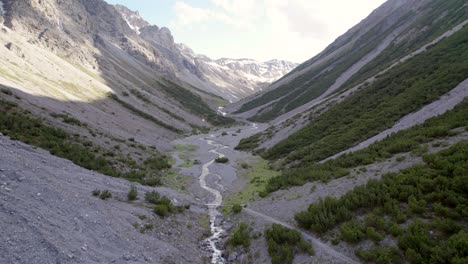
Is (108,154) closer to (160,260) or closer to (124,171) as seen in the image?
(124,171)

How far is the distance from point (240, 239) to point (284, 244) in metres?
3.13

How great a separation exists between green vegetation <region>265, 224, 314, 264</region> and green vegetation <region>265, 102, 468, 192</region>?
28.2 ft

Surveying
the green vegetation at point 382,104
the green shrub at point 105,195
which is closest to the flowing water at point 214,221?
the green shrub at point 105,195

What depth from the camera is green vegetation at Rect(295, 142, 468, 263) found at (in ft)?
43.4

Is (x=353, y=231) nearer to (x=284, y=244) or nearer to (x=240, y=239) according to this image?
(x=284, y=244)

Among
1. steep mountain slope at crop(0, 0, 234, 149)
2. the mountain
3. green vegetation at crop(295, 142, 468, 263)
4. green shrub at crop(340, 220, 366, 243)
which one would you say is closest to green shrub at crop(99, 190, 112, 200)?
green vegetation at crop(295, 142, 468, 263)

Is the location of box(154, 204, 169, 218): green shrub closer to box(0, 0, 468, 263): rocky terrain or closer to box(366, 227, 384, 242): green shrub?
box(0, 0, 468, 263): rocky terrain

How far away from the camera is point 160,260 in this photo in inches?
643

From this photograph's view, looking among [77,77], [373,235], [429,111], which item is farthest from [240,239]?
[77,77]

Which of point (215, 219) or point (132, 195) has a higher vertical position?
point (132, 195)

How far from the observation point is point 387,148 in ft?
83.5

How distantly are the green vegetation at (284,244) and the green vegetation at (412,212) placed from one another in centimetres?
158

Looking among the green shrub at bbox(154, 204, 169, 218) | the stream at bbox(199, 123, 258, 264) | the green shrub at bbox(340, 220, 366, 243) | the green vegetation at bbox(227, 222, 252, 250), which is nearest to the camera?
the green shrub at bbox(340, 220, 366, 243)

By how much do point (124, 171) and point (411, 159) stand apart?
26715 mm
